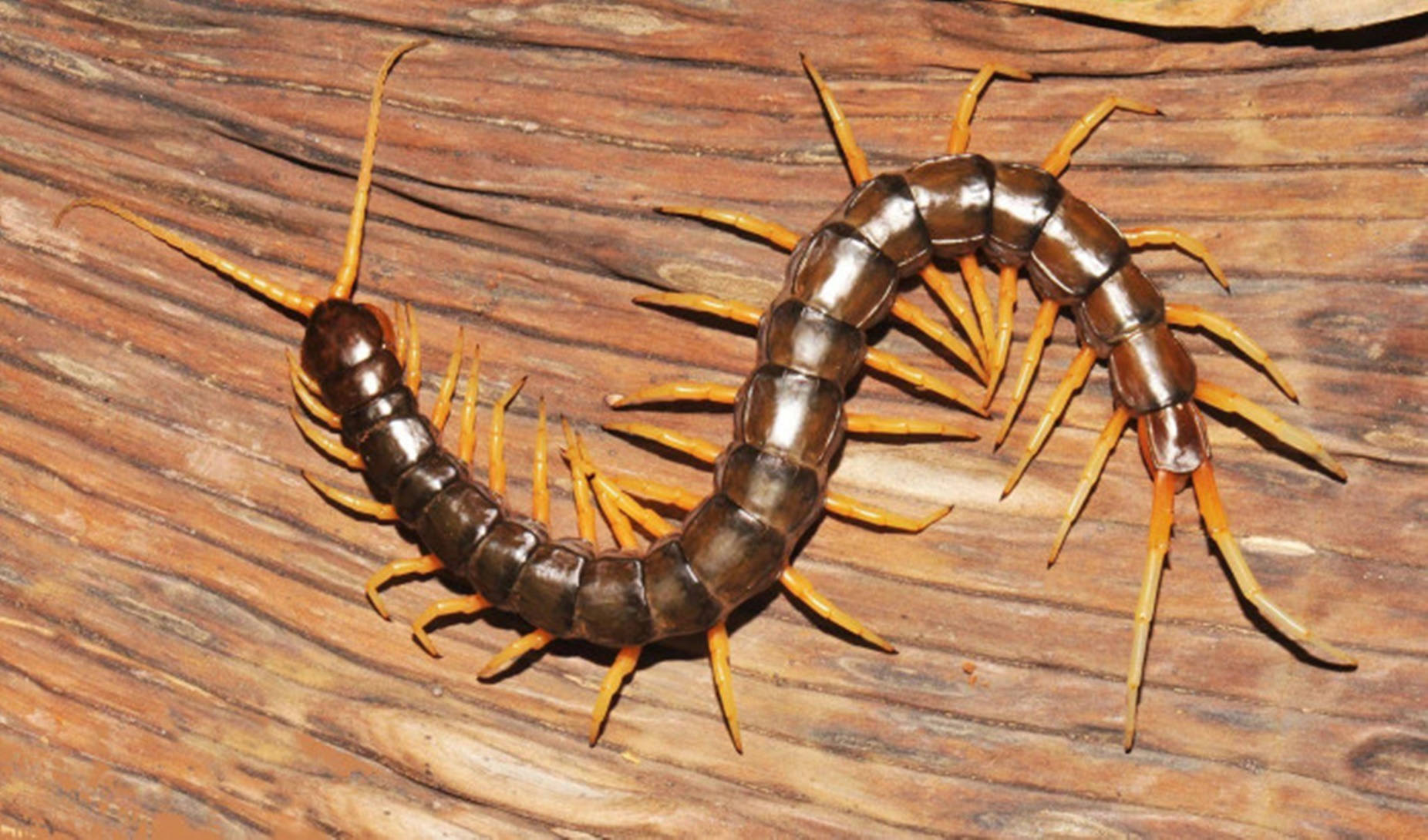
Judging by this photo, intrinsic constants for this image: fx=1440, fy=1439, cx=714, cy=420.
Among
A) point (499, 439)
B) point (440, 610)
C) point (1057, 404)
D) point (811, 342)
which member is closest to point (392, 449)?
point (499, 439)

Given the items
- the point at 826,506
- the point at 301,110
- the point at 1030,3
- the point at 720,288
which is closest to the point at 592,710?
the point at 826,506

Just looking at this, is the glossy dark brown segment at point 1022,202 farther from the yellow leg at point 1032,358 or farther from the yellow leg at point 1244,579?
the yellow leg at point 1244,579

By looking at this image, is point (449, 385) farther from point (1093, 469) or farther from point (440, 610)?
point (1093, 469)

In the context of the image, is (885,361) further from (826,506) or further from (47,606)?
(47,606)

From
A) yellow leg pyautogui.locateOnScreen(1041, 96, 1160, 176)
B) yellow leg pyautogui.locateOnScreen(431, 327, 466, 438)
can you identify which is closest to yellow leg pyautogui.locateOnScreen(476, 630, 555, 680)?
yellow leg pyautogui.locateOnScreen(431, 327, 466, 438)

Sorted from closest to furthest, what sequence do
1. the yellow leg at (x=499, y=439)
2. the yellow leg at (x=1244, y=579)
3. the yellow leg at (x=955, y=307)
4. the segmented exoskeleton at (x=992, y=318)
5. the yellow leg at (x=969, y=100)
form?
the yellow leg at (x=1244, y=579) → the segmented exoskeleton at (x=992, y=318) → the yellow leg at (x=969, y=100) → the yellow leg at (x=955, y=307) → the yellow leg at (x=499, y=439)

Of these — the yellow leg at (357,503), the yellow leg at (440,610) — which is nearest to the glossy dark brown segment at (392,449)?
the yellow leg at (357,503)
